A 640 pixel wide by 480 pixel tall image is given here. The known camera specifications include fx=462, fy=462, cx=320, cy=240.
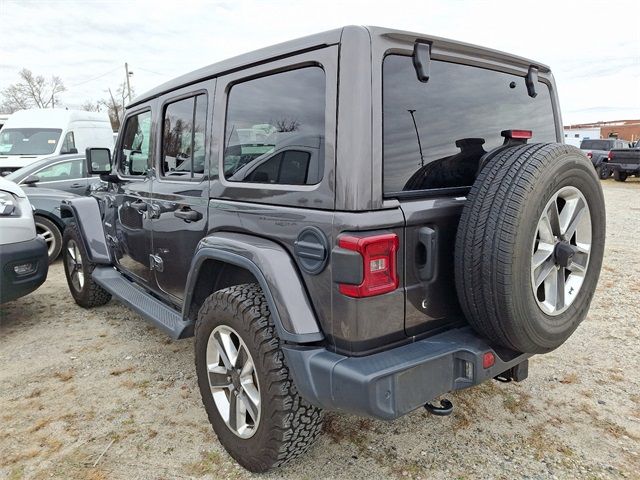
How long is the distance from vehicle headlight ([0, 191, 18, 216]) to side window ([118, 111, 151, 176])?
3.01ft

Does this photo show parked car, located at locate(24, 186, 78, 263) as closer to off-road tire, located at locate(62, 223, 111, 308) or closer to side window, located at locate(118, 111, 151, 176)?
off-road tire, located at locate(62, 223, 111, 308)

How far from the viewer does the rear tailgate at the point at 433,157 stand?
1.94m

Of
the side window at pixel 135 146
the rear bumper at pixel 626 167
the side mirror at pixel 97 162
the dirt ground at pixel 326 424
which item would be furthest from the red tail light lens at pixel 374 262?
the rear bumper at pixel 626 167

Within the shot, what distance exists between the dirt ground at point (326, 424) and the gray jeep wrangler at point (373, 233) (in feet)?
1.12

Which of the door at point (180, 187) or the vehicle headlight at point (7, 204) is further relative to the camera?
the vehicle headlight at point (7, 204)

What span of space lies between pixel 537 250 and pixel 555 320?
1.09 feet

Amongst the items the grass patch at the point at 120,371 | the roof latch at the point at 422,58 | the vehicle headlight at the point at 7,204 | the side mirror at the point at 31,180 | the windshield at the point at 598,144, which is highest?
the windshield at the point at 598,144

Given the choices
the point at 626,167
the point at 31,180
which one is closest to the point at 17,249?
the point at 31,180

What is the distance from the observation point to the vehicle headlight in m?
3.82

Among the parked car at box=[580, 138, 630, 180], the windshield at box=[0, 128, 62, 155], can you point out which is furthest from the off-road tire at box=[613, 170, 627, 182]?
the windshield at box=[0, 128, 62, 155]

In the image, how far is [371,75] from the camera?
183cm

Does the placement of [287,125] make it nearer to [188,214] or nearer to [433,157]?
[433,157]

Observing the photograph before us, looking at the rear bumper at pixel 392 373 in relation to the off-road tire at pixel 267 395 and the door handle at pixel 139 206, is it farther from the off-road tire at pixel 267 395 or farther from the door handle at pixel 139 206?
the door handle at pixel 139 206

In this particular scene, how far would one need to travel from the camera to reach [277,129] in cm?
217
